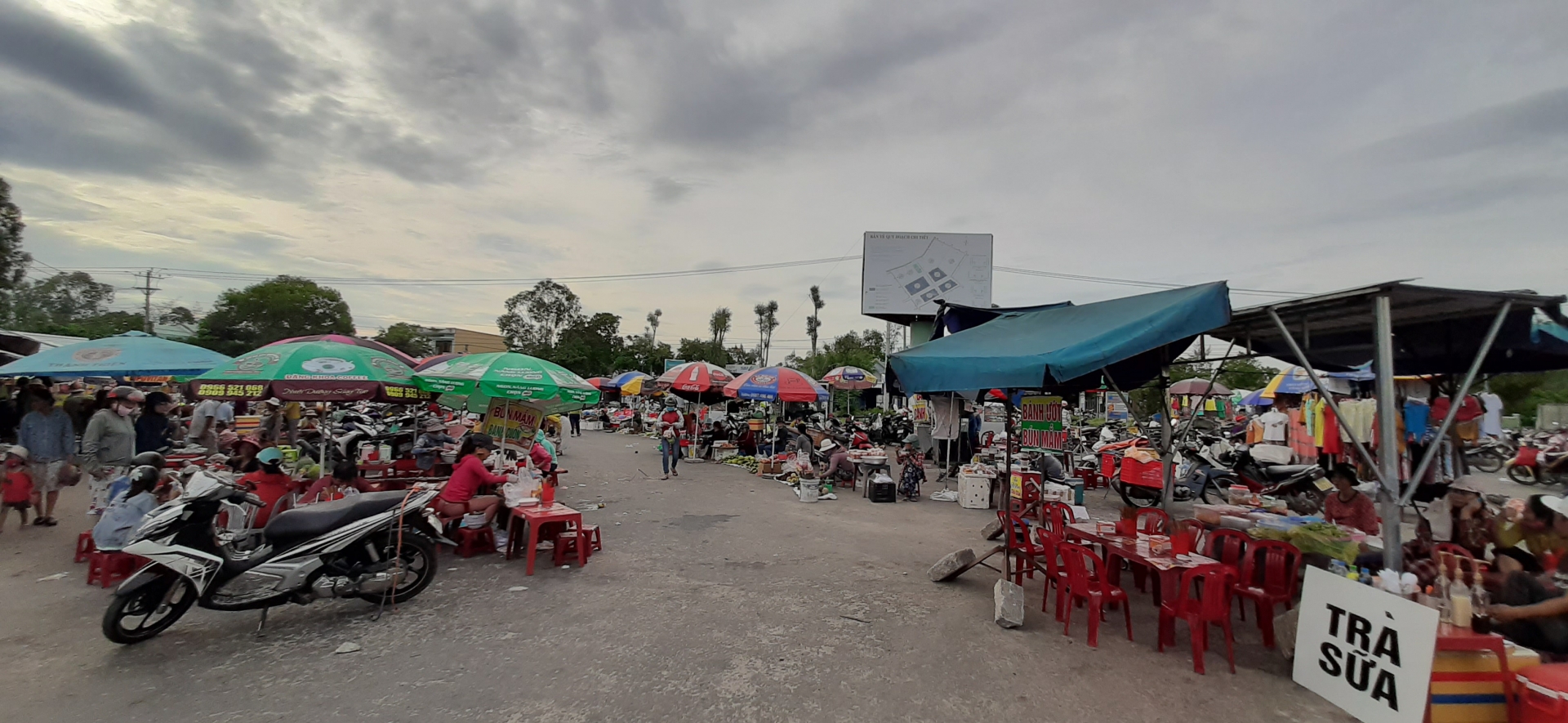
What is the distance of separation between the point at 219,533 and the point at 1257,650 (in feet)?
28.6

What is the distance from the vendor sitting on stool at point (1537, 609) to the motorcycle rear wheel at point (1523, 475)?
13725 millimetres

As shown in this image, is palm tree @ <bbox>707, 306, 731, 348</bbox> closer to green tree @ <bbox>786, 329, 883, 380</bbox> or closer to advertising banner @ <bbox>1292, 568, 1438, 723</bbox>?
green tree @ <bbox>786, 329, 883, 380</bbox>

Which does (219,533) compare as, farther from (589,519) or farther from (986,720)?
(986,720)

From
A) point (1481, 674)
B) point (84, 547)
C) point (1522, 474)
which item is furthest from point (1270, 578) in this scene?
point (1522, 474)

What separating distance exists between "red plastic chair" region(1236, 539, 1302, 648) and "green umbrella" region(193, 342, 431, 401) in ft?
28.6

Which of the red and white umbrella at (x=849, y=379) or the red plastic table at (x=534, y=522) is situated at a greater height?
the red and white umbrella at (x=849, y=379)

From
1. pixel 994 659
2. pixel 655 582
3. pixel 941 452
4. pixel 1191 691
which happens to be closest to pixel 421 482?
pixel 655 582

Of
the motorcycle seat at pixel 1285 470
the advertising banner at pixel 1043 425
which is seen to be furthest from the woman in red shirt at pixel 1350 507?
the motorcycle seat at pixel 1285 470

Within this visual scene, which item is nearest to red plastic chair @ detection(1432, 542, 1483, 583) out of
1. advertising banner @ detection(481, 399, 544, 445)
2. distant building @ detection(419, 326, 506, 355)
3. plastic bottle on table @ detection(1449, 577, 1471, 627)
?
plastic bottle on table @ detection(1449, 577, 1471, 627)

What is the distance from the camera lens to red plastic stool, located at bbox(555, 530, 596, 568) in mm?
6961

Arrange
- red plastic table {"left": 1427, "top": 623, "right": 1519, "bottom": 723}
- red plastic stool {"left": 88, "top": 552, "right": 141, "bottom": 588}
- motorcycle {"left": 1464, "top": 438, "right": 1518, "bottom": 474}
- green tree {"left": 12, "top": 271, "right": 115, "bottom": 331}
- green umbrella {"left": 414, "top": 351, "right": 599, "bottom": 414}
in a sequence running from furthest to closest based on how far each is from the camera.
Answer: green tree {"left": 12, "top": 271, "right": 115, "bottom": 331}
motorcycle {"left": 1464, "top": 438, "right": 1518, "bottom": 474}
green umbrella {"left": 414, "top": 351, "right": 599, "bottom": 414}
red plastic stool {"left": 88, "top": 552, "right": 141, "bottom": 588}
red plastic table {"left": 1427, "top": 623, "right": 1519, "bottom": 723}

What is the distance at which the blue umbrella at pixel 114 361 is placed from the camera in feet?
23.9

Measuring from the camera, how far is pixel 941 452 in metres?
16.7

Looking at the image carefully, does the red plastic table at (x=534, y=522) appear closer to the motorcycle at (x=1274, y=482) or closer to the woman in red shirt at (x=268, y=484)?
the woman in red shirt at (x=268, y=484)
